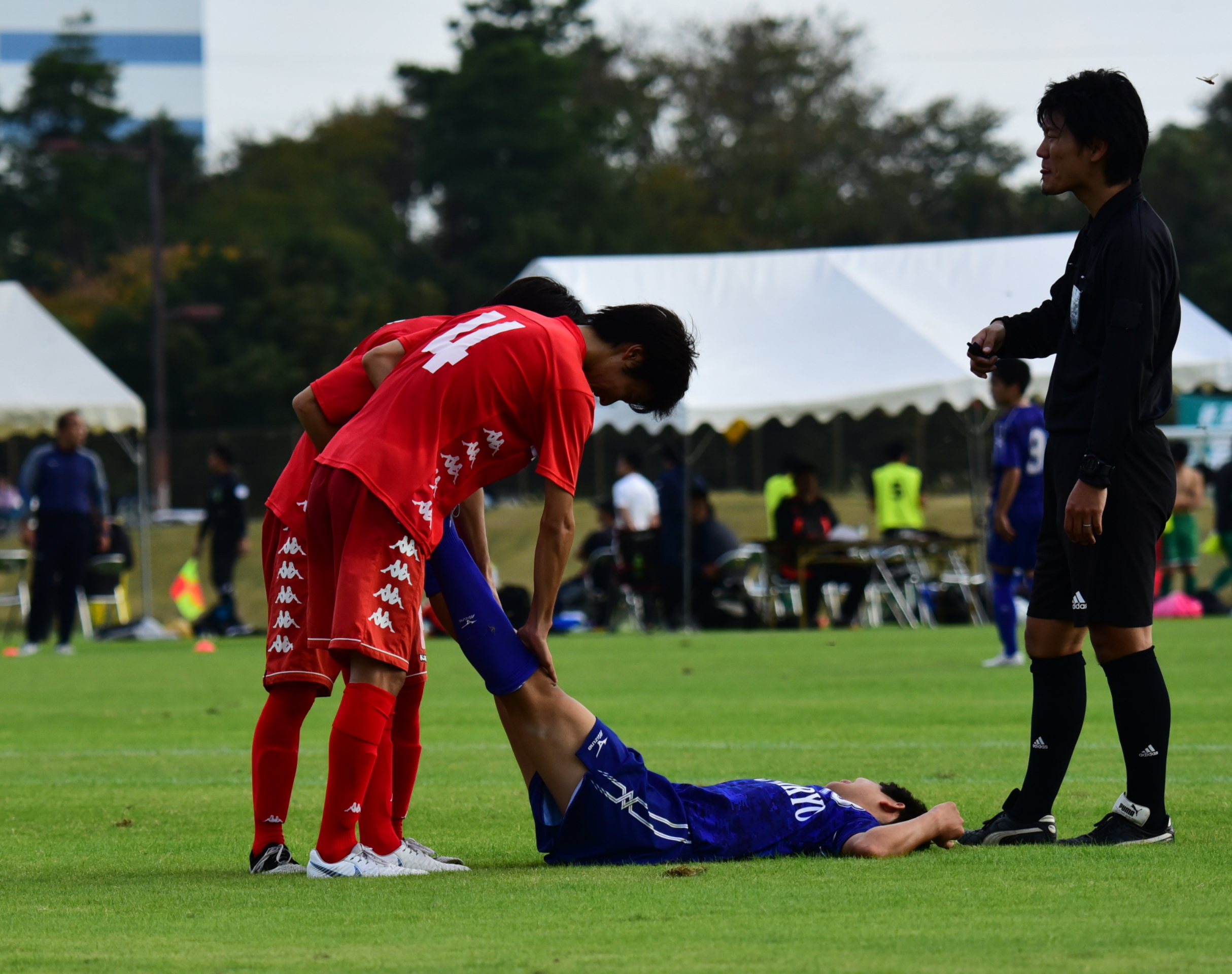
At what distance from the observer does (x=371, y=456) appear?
4.52 metres

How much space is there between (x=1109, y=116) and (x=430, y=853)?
109 inches

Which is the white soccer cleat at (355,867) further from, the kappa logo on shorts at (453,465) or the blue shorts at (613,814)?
the kappa logo on shorts at (453,465)

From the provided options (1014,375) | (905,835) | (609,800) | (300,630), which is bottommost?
(905,835)

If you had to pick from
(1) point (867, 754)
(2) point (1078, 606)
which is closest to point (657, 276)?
(1) point (867, 754)

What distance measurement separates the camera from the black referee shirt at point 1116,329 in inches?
188

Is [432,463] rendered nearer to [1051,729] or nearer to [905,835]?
[905,835]

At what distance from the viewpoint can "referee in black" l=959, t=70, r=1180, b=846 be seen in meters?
4.81

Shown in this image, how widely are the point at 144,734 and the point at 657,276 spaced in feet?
43.0

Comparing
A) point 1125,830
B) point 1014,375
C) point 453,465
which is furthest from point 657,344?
point 1014,375

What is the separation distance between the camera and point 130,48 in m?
69.0

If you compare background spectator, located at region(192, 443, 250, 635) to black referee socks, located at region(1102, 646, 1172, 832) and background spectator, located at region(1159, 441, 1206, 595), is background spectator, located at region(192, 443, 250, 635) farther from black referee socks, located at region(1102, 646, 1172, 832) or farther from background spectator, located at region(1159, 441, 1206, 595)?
black referee socks, located at region(1102, 646, 1172, 832)

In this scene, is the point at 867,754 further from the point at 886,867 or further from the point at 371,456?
the point at 371,456

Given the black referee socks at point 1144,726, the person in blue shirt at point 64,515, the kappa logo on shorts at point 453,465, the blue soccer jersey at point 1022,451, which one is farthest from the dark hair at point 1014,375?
the person in blue shirt at point 64,515

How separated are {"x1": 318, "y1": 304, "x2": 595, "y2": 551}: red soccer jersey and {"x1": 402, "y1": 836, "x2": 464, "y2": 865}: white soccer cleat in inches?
34.4
